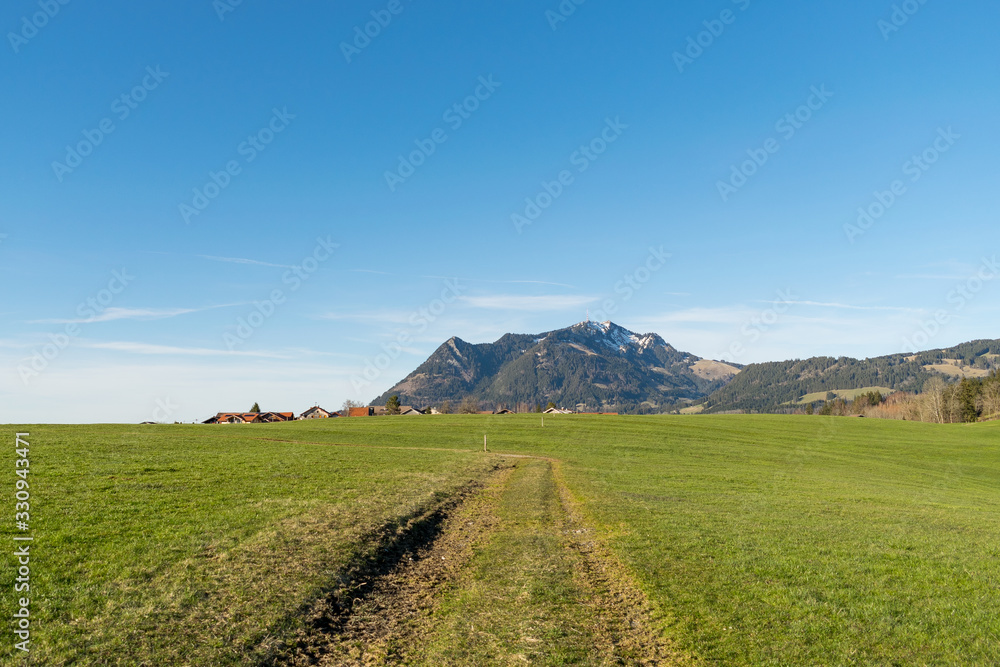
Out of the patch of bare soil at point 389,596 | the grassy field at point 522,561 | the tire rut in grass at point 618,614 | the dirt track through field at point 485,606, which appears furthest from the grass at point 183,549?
the tire rut in grass at point 618,614

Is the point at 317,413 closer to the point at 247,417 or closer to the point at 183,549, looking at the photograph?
the point at 247,417

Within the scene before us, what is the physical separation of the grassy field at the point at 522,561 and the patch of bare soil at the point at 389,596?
462 millimetres

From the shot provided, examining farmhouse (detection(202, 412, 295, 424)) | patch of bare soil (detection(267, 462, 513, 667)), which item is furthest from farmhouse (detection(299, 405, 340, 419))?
patch of bare soil (detection(267, 462, 513, 667))

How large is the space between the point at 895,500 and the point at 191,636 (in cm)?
3771

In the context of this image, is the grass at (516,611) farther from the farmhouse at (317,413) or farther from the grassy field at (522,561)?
the farmhouse at (317,413)

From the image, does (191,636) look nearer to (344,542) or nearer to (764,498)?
(344,542)

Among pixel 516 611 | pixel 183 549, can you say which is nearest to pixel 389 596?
pixel 516 611

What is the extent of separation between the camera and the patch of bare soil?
35.2 feet

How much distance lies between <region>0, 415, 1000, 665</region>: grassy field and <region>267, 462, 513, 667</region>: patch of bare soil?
1.52 ft

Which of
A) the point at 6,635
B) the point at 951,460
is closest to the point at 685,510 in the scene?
the point at 6,635

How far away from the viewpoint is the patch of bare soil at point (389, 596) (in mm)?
10734

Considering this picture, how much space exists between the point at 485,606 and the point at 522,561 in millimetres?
3836

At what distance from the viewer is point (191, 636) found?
33.7 ft

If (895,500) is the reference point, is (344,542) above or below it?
above
